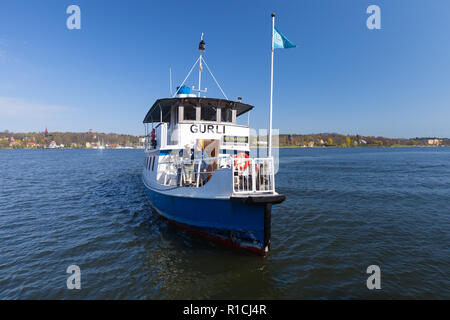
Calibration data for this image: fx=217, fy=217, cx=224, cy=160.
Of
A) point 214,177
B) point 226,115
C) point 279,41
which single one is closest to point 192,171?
point 214,177

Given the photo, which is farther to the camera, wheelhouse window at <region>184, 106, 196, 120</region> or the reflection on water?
wheelhouse window at <region>184, 106, 196, 120</region>

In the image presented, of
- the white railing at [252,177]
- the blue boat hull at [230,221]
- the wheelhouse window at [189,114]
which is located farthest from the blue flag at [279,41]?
the blue boat hull at [230,221]

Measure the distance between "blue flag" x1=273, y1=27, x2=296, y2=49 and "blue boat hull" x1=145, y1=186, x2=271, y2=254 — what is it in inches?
246

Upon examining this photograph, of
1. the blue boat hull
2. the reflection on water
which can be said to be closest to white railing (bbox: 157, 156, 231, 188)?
the blue boat hull

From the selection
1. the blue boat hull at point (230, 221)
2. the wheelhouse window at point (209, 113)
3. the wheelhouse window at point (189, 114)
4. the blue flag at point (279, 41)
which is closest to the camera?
the blue boat hull at point (230, 221)

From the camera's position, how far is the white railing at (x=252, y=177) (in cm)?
730

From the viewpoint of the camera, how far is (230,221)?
7.62 m

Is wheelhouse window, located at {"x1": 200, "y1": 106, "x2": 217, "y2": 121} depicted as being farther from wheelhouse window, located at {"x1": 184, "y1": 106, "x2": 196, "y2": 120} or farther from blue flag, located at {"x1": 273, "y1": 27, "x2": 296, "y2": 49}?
blue flag, located at {"x1": 273, "y1": 27, "x2": 296, "y2": 49}

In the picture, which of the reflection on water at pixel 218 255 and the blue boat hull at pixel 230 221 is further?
the blue boat hull at pixel 230 221

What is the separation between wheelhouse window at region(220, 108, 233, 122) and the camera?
39.2 ft

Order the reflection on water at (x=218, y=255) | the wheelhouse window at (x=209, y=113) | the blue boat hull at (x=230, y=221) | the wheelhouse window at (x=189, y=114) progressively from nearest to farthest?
the reflection on water at (x=218, y=255) < the blue boat hull at (x=230, y=221) < the wheelhouse window at (x=189, y=114) < the wheelhouse window at (x=209, y=113)

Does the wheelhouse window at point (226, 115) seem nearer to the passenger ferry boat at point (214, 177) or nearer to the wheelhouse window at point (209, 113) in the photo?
the passenger ferry boat at point (214, 177)

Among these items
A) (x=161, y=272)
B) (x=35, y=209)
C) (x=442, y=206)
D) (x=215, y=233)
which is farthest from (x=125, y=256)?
(x=442, y=206)
